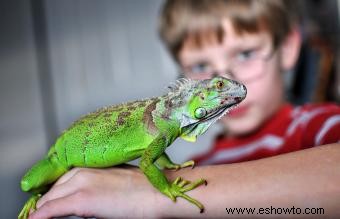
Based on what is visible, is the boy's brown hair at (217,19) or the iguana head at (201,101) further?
the boy's brown hair at (217,19)

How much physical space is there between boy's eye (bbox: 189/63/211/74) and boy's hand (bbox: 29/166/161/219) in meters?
0.64

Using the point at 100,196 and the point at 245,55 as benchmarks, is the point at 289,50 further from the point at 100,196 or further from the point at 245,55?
the point at 100,196

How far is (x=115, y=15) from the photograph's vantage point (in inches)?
96.0

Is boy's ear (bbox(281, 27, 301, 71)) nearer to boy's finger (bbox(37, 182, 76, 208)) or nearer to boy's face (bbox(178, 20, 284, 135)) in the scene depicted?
boy's face (bbox(178, 20, 284, 135))

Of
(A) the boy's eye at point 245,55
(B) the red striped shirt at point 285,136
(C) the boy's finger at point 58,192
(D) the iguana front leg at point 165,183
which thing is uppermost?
(A) the boy's eye at point 245,55

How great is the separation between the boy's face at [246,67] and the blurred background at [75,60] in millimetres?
834

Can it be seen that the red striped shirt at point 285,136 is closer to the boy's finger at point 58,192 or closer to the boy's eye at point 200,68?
the boy's eye at point 200,68

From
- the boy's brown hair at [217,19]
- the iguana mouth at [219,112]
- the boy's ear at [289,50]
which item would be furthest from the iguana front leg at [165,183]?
the boy's ear at [289,50]

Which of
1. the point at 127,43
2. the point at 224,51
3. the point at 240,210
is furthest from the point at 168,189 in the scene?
the point at 127,43

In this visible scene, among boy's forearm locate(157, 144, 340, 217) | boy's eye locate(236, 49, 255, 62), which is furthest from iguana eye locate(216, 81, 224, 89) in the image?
boy's eye locate(236, 49, 255, 62)

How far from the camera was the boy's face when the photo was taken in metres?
1.30

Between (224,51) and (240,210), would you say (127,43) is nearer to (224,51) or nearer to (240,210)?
(224,51)

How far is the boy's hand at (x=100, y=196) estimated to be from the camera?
671 millimetres

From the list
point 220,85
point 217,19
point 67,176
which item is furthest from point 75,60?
point 220,85
